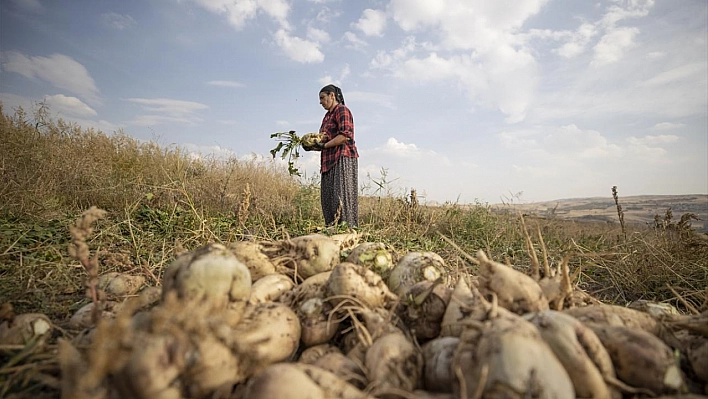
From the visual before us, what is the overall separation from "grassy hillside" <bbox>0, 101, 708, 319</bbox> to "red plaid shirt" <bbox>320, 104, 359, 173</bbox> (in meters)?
1.02

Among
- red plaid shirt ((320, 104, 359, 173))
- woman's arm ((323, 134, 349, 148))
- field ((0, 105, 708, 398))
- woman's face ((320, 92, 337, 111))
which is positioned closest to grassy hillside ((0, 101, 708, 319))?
field ((0, 105, 708, 398))

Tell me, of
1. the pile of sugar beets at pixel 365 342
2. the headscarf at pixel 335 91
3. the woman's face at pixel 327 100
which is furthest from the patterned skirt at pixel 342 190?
the pile of sugar beets at pixel 365 342

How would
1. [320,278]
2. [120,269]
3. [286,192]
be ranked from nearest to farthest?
[320,278]
[120,269]
[286,192]

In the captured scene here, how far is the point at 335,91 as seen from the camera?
18.4 feet

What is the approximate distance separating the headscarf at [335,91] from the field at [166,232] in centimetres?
200

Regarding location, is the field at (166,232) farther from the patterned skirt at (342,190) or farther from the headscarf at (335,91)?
the headscarf at (335,91)

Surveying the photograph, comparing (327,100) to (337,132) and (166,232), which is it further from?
(166,232)

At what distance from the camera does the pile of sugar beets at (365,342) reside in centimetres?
102

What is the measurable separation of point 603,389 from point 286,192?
24.5 ft

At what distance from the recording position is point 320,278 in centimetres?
197

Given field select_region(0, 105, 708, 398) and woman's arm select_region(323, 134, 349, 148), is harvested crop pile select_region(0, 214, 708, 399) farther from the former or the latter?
woman's arm select_region(323, 134, 349, 148)

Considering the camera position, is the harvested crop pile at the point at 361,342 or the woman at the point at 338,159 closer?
the harvested crop pile at the point at 361,342

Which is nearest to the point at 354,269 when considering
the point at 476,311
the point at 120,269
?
the point at 476,311

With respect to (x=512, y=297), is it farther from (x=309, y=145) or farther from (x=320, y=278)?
(x=309, y=145)
